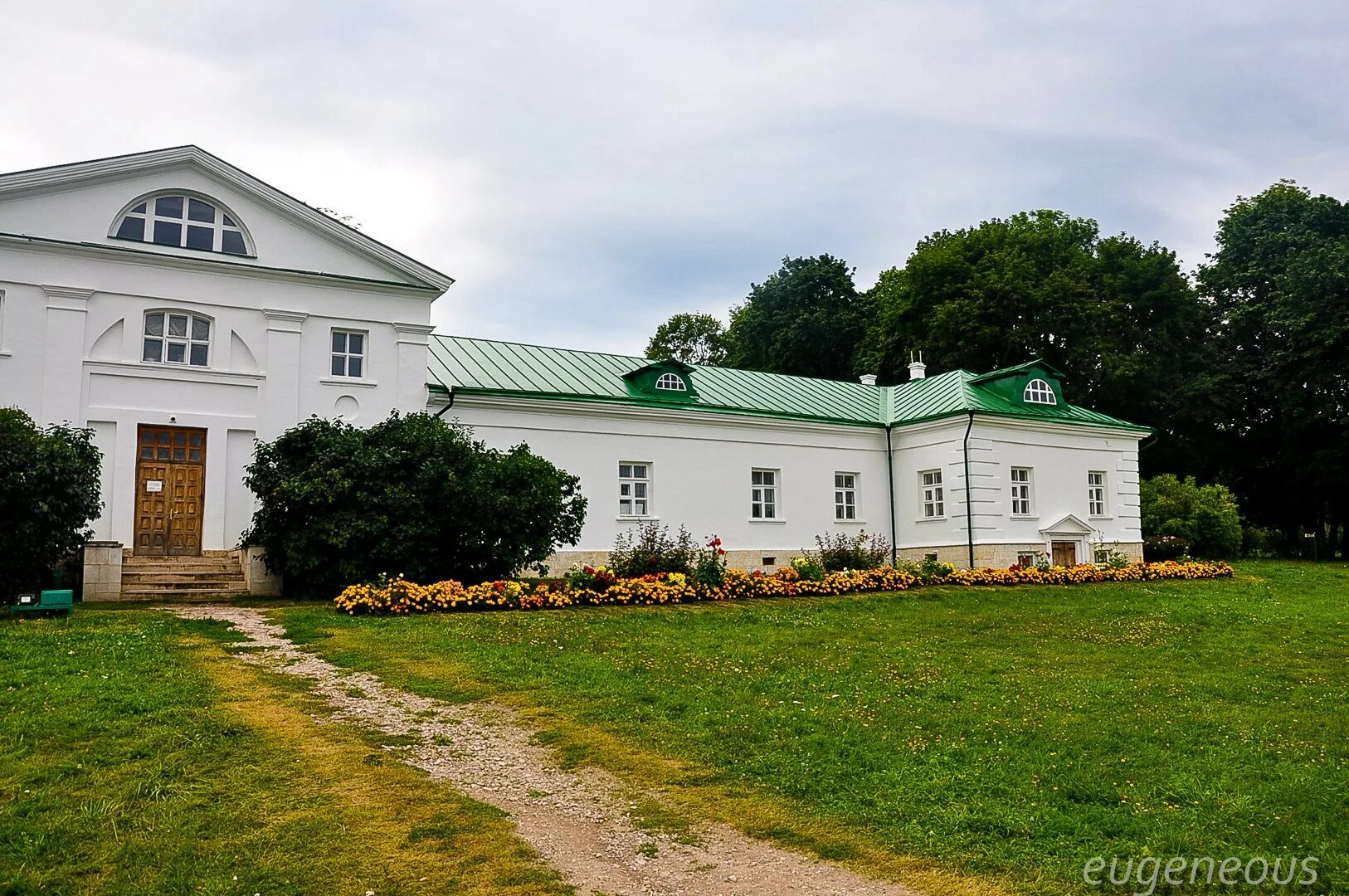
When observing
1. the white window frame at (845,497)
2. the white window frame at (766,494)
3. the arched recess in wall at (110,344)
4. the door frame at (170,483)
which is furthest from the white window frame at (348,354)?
the white window frame at (845,497)

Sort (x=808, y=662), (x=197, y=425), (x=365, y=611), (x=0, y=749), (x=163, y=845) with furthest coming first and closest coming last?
(x=197, y=425) → (x=365, y=611) → (x=808, y=662) → (x=0, y=749) → (x=163, y=845)

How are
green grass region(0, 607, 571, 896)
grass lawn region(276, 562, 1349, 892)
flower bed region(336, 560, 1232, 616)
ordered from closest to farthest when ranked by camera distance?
green grass region(0, 607, 571, 896), grass lawn region(276, 562, 1349, 892), flower bed region(336, 560, 1232, 616)

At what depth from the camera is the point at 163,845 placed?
5.30 metres

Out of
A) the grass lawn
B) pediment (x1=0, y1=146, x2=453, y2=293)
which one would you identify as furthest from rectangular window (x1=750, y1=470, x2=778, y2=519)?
the grass lawn

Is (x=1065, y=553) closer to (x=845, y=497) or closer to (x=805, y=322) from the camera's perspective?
(x=845, y=497)

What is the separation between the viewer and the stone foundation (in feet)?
54.7

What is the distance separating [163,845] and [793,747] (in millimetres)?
4156

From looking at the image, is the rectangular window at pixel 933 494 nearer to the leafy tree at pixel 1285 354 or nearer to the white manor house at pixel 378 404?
the white manor house at pixel 378 404

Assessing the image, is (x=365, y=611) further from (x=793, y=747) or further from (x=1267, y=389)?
(x=1267, y=389)

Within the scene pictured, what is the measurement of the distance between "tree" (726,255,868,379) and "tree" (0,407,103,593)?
34919mm

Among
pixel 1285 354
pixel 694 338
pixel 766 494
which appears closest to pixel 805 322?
pixel 694 338

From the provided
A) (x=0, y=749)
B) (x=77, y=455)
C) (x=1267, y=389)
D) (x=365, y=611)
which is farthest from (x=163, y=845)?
(x=1267, y=389)

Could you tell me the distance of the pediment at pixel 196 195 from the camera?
19016 millimetres

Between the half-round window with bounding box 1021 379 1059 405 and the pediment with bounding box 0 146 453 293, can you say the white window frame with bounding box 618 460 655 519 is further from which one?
the half-round window with bounding box 1021 379 1059 405
